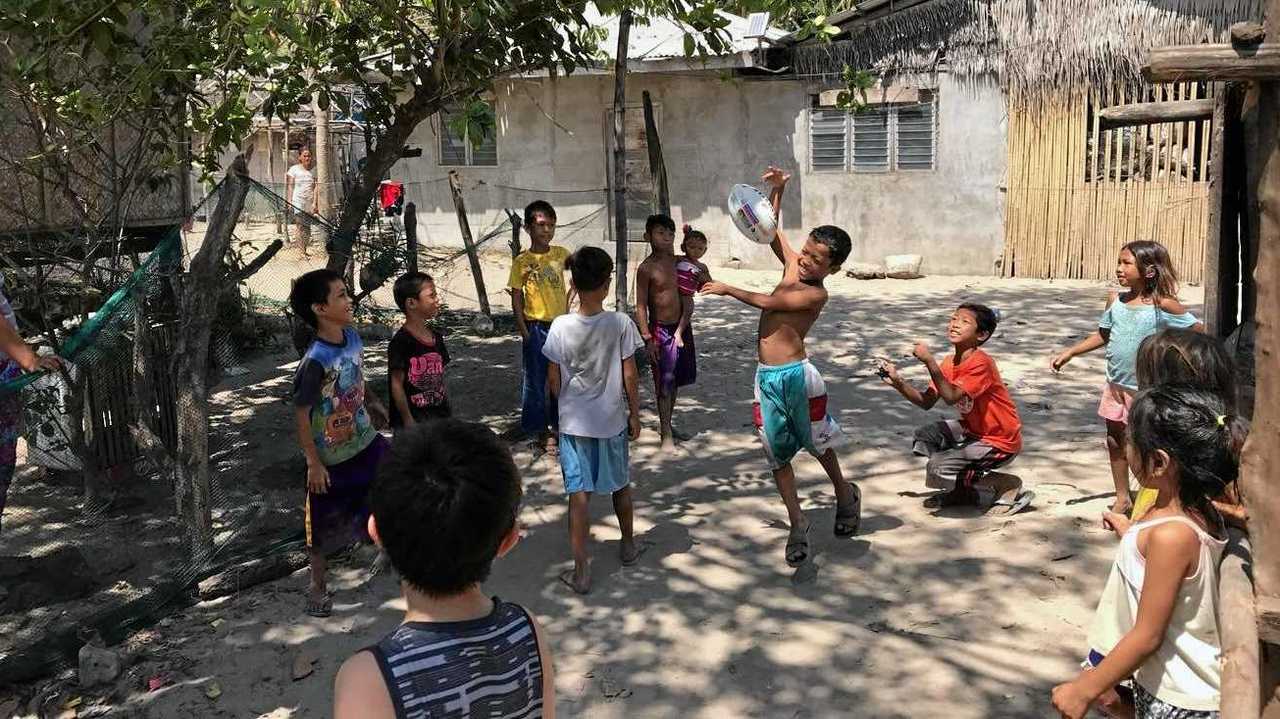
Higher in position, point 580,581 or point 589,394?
point 589,394

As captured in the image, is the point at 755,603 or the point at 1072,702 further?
the point at 755,603

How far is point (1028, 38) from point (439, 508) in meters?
12.8

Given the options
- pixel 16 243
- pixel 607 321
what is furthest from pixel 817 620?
pixel 16 243

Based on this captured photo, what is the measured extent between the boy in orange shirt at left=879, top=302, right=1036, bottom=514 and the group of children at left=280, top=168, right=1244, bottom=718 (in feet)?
0.03

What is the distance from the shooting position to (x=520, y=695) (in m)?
1.93

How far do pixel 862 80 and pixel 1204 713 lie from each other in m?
6.34

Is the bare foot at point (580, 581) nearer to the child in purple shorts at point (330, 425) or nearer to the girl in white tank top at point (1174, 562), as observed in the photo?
the child in purple shorts at point (330, 425)

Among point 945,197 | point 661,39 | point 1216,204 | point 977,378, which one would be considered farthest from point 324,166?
point 1216,204

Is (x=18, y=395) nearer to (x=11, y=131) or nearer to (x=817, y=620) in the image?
(x=11, y=131)

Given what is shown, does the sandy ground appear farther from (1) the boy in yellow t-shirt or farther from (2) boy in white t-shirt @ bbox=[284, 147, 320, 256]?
(2) boy in white t-shirt @ bbox=[284, 147, 320, 256]

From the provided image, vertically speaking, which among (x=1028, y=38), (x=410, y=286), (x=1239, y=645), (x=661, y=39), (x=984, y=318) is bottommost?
(x=1239, y=645)

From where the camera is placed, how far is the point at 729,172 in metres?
15.2

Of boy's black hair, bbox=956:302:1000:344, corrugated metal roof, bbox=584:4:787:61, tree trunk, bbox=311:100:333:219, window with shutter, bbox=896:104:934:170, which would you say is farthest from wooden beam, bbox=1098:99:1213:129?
tree trunk, bbox=311:100:333:219

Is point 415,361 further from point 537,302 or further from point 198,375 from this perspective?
point 537,302
